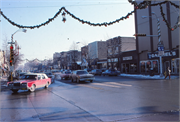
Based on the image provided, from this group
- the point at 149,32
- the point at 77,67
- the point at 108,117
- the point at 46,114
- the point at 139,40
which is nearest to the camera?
the point at 108,117

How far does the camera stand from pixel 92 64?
61.4 metres

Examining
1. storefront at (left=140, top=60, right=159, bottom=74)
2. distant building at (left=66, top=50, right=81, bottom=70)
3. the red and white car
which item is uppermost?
distant building at (left=66, top=50, right=81, bottom=70)

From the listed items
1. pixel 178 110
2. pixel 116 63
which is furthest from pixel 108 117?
pixel 116 63

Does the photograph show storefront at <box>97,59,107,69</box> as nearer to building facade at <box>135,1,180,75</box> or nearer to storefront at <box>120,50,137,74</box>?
storefront at <box>120,50,137,74</box>

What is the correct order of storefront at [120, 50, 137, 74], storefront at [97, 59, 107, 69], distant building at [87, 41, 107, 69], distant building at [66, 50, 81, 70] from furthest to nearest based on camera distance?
1. distant building at [66, 50, 81, 70]
2. distant building at [87, 41, 107, 69]
3. storefront at [97, 59, 107, 69]
4. storefront at [120, 50, 137, 74]

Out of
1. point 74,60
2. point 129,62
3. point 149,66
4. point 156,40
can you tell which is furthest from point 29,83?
point 74,60

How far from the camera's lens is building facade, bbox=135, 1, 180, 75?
30.5 meters

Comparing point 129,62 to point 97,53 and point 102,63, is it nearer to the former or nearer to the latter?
point 102,63

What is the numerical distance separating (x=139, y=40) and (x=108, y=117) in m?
34.7

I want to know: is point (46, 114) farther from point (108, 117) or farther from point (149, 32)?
point (149, 32)

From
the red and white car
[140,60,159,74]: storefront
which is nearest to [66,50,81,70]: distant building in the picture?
[140,60,159,74]: storefront

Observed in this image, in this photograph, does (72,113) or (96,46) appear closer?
(72,113)

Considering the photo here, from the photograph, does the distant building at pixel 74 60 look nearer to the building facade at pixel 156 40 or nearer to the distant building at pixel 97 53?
the distant building at pixel 97 53

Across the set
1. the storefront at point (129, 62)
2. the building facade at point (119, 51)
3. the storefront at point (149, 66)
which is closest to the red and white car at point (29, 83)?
the storefront at point (149, 66)
